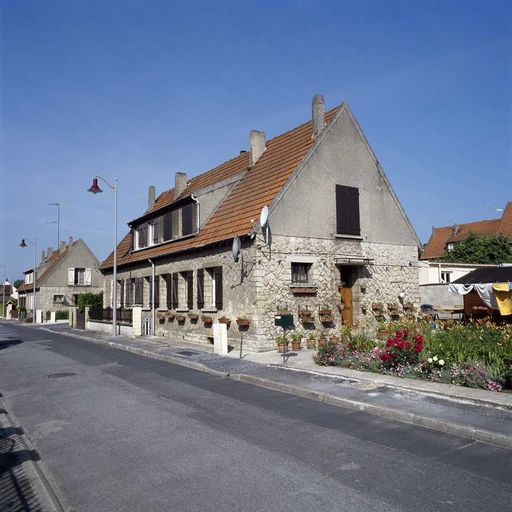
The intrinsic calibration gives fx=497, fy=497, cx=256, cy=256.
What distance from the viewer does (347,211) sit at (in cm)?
1981

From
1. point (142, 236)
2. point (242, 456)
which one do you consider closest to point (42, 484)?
point (242, 456)

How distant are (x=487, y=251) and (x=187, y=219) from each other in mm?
28263

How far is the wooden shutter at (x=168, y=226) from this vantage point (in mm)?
24192

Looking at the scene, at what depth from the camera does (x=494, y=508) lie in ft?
15.3

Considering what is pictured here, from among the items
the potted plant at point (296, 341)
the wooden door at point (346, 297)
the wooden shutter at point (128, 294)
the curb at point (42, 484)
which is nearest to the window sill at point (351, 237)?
the wooden door at point (346, 297)

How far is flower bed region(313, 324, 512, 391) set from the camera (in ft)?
32.3

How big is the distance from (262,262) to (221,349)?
325 centimetres

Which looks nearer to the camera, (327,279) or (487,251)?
(327,279)

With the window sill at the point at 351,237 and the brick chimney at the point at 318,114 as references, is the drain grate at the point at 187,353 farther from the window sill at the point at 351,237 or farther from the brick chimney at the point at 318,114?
the brick chimney at the point at 318,114

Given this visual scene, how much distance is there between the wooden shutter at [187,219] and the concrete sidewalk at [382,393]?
25.6ft

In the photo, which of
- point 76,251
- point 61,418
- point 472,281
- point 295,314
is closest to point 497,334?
point 472,281

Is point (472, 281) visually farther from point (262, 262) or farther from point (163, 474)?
point (163, 474)

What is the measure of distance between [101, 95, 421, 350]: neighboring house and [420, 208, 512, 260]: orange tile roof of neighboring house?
34564mm

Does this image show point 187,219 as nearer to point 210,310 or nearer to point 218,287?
point 218,287
